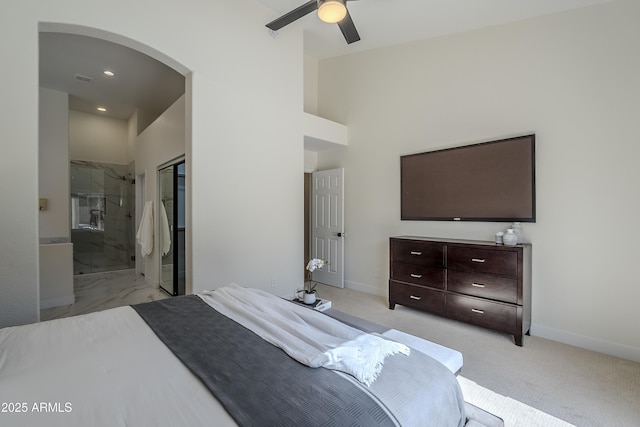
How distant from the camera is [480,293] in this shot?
307cm

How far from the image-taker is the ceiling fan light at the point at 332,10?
222cm

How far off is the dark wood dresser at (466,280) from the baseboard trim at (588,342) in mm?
174

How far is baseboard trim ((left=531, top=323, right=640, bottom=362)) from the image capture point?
101 inches

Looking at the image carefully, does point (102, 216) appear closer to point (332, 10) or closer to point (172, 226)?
point (172, 226)

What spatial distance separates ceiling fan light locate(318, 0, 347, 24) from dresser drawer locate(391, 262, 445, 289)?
2.74 m

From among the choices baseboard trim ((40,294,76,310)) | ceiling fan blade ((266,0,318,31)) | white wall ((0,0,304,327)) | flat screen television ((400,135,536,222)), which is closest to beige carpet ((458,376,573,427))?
flat screen television ((400,135,536,222))

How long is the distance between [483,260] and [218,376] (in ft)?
9.37

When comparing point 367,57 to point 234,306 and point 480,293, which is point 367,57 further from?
point 234,306

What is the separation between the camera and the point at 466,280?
3170 millimetres

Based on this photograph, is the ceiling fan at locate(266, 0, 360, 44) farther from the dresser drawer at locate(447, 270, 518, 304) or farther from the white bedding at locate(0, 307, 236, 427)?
the dresser drawer at locate(447, 270, 518, 304)

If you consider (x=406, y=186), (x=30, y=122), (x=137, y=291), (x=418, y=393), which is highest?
(x=30, y=122)

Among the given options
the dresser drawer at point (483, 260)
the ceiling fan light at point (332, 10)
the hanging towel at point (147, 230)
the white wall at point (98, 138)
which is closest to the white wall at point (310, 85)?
the ceiling fan light at point (332, 10)

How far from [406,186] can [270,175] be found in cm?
188

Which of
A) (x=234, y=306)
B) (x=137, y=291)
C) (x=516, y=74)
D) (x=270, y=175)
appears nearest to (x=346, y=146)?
(x=270, y=175)
